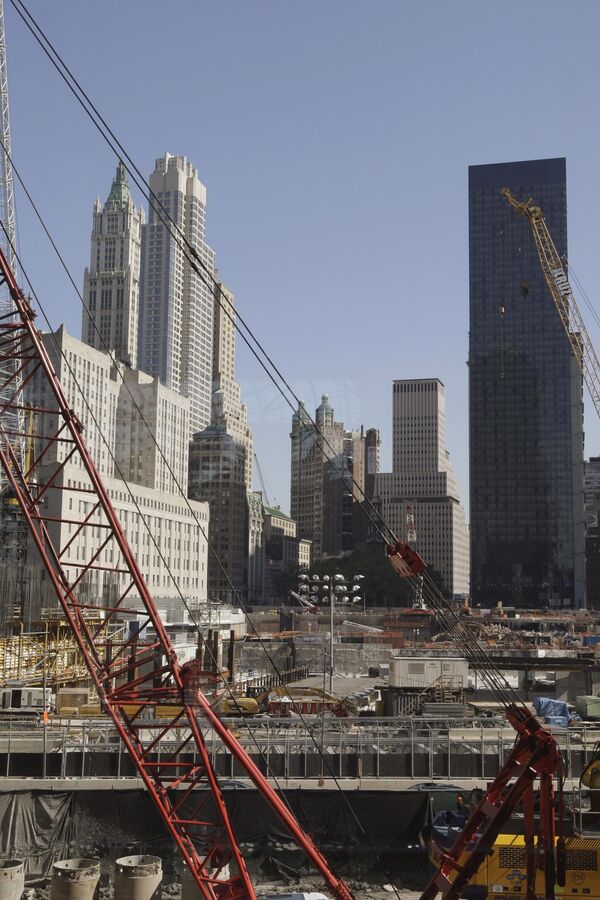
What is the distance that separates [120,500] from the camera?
118 metres

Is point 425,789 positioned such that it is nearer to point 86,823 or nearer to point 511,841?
point 511,841

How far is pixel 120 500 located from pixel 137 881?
99.2 meters

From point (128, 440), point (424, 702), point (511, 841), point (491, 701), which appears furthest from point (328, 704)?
point (128, 440)

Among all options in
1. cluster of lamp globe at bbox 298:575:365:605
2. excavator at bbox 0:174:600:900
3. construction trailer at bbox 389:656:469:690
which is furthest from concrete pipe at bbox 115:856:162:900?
construction trailer at bbox 389:656:469:690

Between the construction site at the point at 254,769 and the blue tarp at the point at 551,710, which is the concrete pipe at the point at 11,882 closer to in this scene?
the construction site at the point at 254,769

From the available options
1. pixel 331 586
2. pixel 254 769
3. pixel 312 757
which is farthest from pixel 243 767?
pixel 331 586

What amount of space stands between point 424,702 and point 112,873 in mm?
20931

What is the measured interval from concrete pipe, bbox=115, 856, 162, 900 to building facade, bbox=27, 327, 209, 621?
51.7m

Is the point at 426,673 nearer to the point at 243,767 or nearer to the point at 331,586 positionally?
the point at 331,586

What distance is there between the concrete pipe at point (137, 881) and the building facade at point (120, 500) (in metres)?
51.7

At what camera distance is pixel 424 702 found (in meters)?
42.9

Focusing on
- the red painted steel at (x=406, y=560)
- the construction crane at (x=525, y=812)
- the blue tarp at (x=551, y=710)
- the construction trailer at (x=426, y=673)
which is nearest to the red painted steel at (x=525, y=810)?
the construction crane at (x=525, y=812)

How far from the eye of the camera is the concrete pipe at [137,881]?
68.5 ft

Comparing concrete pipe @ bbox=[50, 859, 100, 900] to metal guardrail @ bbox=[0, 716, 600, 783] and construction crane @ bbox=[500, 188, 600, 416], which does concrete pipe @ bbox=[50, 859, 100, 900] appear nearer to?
metal guardrail @ bbox=[0, 716, 600, 783]
